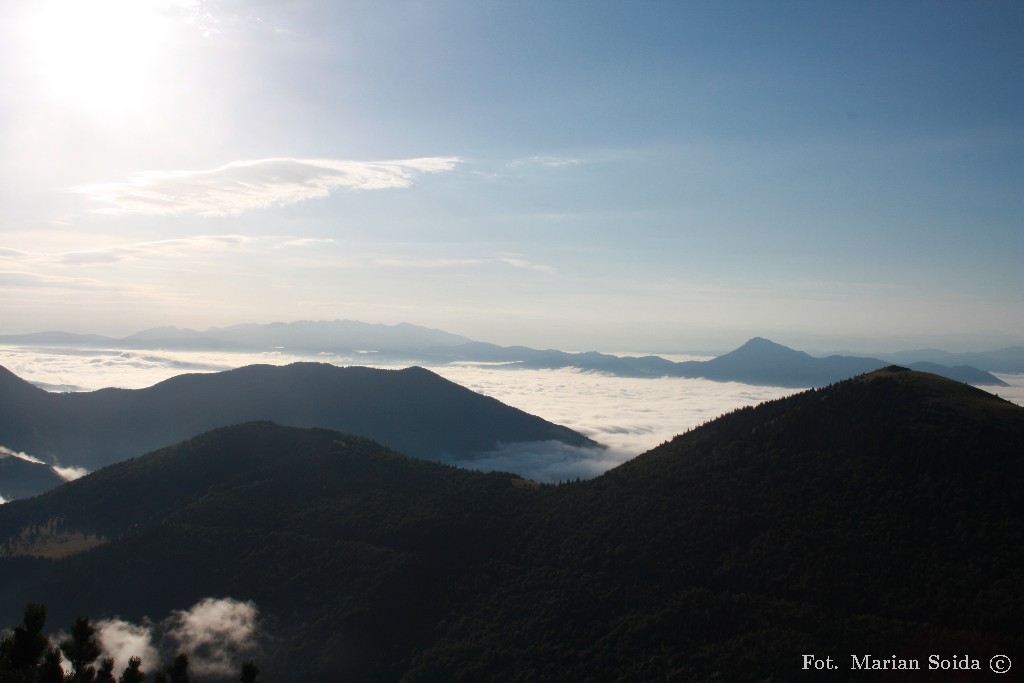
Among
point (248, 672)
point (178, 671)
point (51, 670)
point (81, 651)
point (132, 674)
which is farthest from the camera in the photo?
point (81, 651)

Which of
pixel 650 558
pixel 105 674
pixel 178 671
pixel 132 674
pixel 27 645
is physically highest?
pixel 27 645

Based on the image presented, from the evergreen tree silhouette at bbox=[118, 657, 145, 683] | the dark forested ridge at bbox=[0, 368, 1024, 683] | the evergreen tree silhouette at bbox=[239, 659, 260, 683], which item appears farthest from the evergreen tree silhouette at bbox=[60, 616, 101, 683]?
the dark forested ridge at bbox=[0, 368, 1024, 683]

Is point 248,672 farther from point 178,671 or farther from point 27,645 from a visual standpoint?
point 27,645

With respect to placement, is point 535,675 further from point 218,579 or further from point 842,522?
point 218,579

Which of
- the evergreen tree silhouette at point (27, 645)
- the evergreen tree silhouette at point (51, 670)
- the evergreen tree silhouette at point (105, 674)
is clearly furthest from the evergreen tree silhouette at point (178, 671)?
the evergreen tree silhouette at point (27, 645)

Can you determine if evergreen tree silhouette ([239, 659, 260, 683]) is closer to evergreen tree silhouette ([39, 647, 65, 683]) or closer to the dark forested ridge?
evergreen tree silhouette ([39, 647, 65, 683])

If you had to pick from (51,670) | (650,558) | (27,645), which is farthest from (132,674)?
(650,558)

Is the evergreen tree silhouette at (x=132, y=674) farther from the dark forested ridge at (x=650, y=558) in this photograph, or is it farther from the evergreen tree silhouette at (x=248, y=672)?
the dark forested ridge at (x=650, y=558)

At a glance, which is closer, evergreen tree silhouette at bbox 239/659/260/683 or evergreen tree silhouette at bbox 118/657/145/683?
evergreen tree silhouette at bbox 239/659/260/683
